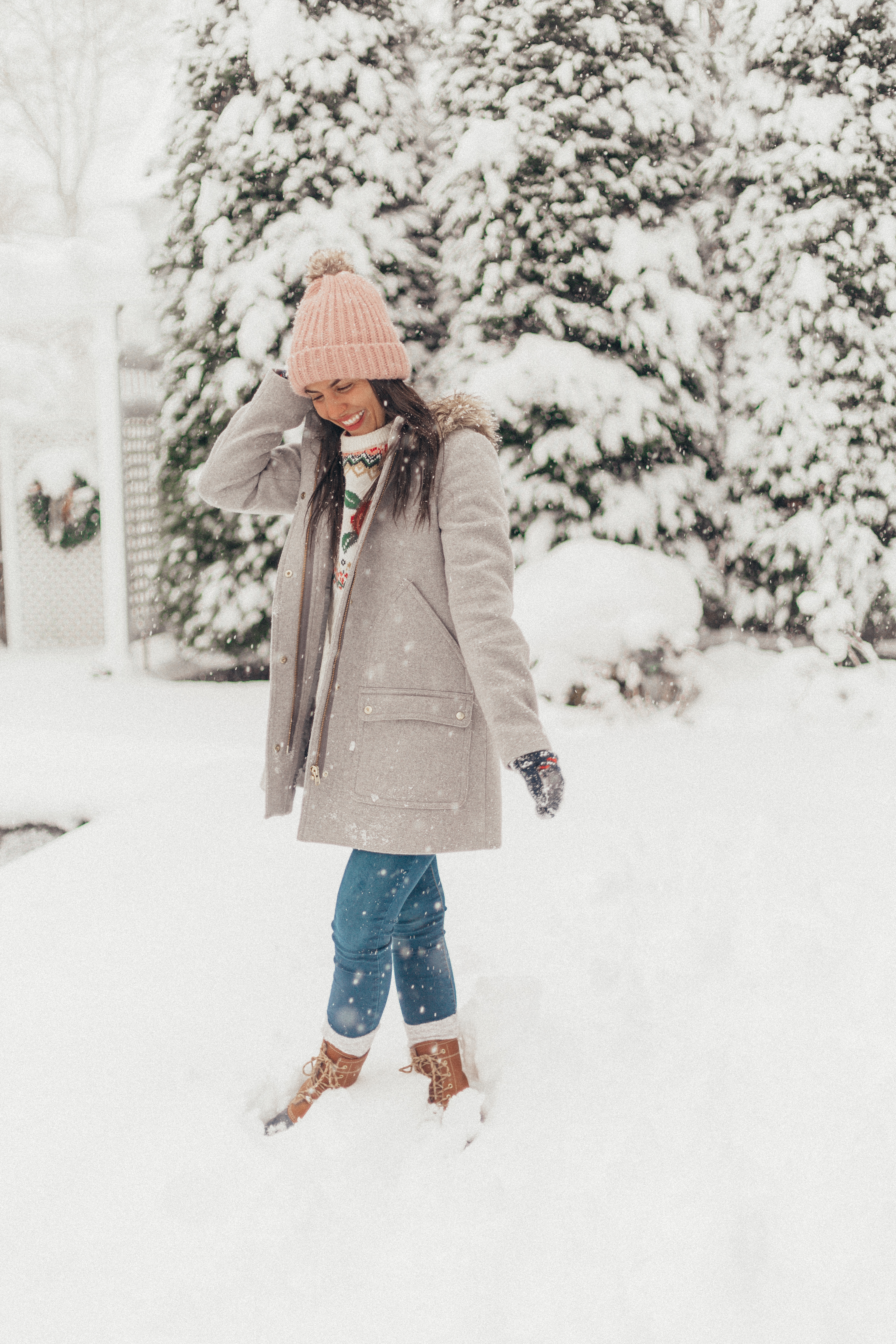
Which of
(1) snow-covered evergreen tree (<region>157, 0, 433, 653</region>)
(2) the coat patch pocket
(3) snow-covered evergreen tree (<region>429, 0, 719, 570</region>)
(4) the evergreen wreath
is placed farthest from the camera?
(4) the evergreen wreath

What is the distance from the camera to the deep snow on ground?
164 centimetres

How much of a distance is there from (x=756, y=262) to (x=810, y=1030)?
16.0ft

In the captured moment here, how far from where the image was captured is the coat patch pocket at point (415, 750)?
1.90 metres

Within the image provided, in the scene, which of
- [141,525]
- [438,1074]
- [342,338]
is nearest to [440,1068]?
[438,1074]

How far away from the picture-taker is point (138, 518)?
276 inches

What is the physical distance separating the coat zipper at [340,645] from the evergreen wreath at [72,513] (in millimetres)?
6610

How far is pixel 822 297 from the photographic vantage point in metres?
5.65

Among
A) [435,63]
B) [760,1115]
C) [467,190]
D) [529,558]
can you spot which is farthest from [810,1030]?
[435,63]

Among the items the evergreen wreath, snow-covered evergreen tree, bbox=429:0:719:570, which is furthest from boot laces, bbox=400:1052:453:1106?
the evergreen wreath

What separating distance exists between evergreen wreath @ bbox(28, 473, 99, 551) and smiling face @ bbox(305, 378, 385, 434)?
6.52m

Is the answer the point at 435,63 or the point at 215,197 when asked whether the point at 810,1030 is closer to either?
the point at 215,197

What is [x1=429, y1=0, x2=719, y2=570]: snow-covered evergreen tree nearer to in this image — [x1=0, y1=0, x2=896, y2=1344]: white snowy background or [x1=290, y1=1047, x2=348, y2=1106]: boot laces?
[x1=0, y1=0, x2=896, y2=1344]: white snowy background

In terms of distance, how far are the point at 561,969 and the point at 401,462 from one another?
1.44 meters

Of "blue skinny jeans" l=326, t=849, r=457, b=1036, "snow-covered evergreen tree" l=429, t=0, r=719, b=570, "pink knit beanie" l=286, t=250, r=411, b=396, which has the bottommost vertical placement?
"blue skinny jeans" l=326, t=849, r=457, b=1036
